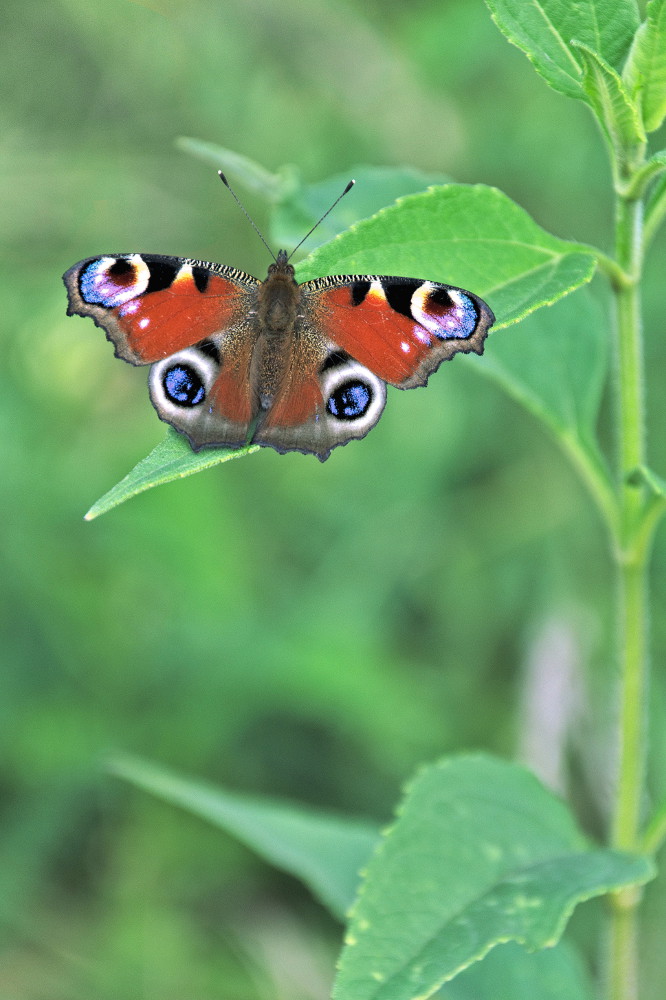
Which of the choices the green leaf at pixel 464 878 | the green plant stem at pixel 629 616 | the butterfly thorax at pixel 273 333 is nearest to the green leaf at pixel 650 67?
the green plant stem at pixel 629 616

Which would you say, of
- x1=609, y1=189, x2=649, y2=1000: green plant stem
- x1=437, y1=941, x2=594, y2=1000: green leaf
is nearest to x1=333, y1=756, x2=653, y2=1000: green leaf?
x1=609, y1=189, x2=649, y2=1000: green plant stem

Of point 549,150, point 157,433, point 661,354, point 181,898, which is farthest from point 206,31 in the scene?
point 181,898

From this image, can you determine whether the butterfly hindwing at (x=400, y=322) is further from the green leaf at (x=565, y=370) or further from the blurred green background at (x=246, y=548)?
the blurred green background at (x=246, y=548)

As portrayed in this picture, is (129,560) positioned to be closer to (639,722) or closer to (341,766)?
(341,766)

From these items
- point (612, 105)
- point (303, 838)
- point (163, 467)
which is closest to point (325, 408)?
point (163, 467)

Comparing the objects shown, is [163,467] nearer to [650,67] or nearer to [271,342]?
[271,342]

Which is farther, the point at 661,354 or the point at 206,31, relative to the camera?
the point at 206,31
